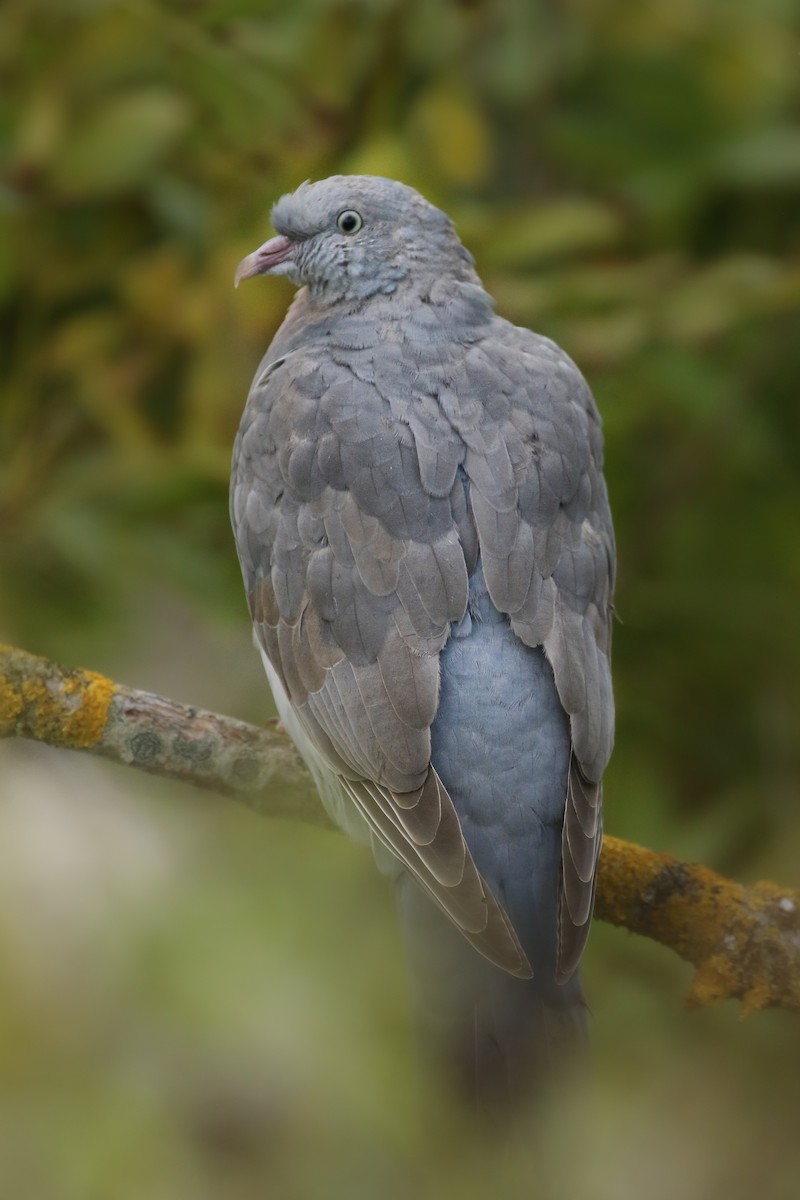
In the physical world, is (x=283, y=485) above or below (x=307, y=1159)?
above

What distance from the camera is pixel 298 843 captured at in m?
2.57

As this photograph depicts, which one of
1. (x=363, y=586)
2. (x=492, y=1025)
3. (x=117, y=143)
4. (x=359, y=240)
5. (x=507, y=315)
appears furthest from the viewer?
(x=507, y=315)

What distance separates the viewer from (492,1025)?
7.88ft

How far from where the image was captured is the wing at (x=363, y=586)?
247cm

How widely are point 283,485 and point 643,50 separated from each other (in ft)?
6.41

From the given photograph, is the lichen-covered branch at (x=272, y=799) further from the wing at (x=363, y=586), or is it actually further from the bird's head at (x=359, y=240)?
the bird's head at (x=359, y=240)

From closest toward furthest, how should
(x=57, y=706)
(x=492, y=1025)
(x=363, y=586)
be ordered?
(x=492, y=1025) → (x=57, y=706) → (x=363, y=586)

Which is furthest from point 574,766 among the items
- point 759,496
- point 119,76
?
point 119,76

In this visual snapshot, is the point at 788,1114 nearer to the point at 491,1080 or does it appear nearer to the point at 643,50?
the point at 491,1080

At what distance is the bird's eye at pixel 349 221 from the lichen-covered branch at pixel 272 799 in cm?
111

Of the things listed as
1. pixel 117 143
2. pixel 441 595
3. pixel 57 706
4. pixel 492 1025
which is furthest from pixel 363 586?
pixel 117 143

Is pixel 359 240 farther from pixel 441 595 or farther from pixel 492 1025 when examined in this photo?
pixel 492 1025

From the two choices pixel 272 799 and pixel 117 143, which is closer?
pixel 272 799

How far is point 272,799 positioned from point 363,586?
42 cm
